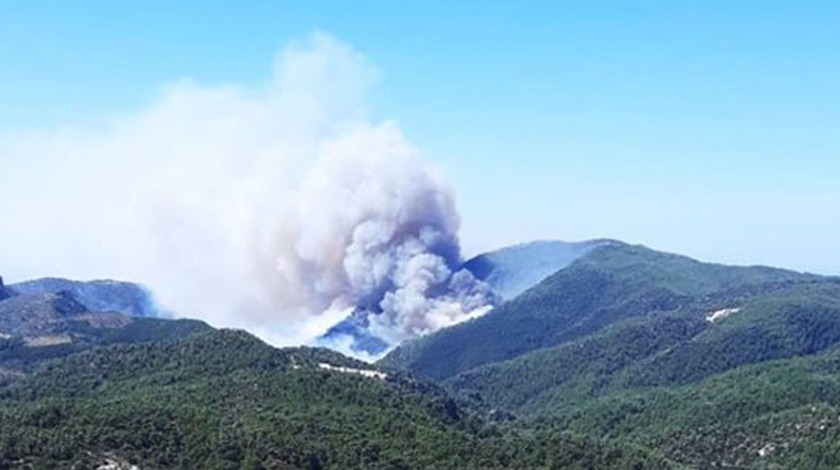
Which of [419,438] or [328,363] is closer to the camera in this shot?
[419,438]

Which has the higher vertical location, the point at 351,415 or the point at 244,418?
the point at 244,418

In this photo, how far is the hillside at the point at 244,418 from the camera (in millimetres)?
87312

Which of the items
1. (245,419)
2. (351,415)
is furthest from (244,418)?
(351,415)

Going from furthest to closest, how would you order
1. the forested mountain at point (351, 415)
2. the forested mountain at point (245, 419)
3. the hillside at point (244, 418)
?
the forested mountain at point (351, 415) < the hillside at point (244, 418) < the forested mountain at point (245, 419)

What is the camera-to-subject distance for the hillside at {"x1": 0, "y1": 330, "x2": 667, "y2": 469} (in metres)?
87.3

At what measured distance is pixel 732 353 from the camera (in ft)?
632

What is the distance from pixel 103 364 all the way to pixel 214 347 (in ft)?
43.0

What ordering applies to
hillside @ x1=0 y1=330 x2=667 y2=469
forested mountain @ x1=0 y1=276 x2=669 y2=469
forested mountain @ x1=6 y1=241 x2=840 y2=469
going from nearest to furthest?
forested mountain @ x1=0 y1=276 x2=669 y2=469
hillside @ x1=0 y1=330 x2=667 y2=469
forested mountain @ x1=6 y1=241 x2=840 y2=469

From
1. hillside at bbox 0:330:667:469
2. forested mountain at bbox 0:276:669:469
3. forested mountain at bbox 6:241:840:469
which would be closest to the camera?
forested mountain at bbox 0:276:669:469

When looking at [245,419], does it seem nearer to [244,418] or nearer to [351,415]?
[244,418]

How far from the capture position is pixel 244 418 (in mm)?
98375

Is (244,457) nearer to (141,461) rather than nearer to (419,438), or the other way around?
(141,461)

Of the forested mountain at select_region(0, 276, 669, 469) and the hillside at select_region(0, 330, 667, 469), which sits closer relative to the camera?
the forested mountain at select_region(0, 276, 669, 469)

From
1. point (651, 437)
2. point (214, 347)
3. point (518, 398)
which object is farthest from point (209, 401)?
point (518, 398)
